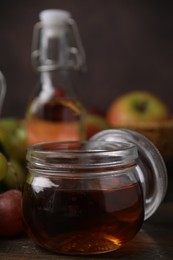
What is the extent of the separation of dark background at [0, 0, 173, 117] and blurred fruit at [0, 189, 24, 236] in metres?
0.77

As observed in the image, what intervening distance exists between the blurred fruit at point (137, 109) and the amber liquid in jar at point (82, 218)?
0.65 m

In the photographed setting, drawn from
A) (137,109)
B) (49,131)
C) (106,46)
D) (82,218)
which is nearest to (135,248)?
(82,218)

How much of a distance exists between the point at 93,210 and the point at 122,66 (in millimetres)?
864

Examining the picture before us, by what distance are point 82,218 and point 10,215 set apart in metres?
0.10

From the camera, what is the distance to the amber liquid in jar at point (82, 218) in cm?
50

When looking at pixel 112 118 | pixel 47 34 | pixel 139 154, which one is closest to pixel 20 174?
pixel 139 154

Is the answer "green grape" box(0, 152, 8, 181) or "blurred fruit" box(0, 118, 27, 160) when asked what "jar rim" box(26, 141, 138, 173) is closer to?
"green grape" box(0, 152, 8, 181)

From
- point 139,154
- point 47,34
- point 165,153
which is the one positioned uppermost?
point 47,34

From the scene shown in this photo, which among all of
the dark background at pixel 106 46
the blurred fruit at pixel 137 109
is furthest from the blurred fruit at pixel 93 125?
the dark background at pixel 106 46

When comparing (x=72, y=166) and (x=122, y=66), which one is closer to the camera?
(x=72, y=166)

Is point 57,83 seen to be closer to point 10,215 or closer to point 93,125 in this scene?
point 93,125

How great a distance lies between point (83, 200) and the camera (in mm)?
497

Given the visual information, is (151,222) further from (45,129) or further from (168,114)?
(168,114)

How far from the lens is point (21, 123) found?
3.29ft
